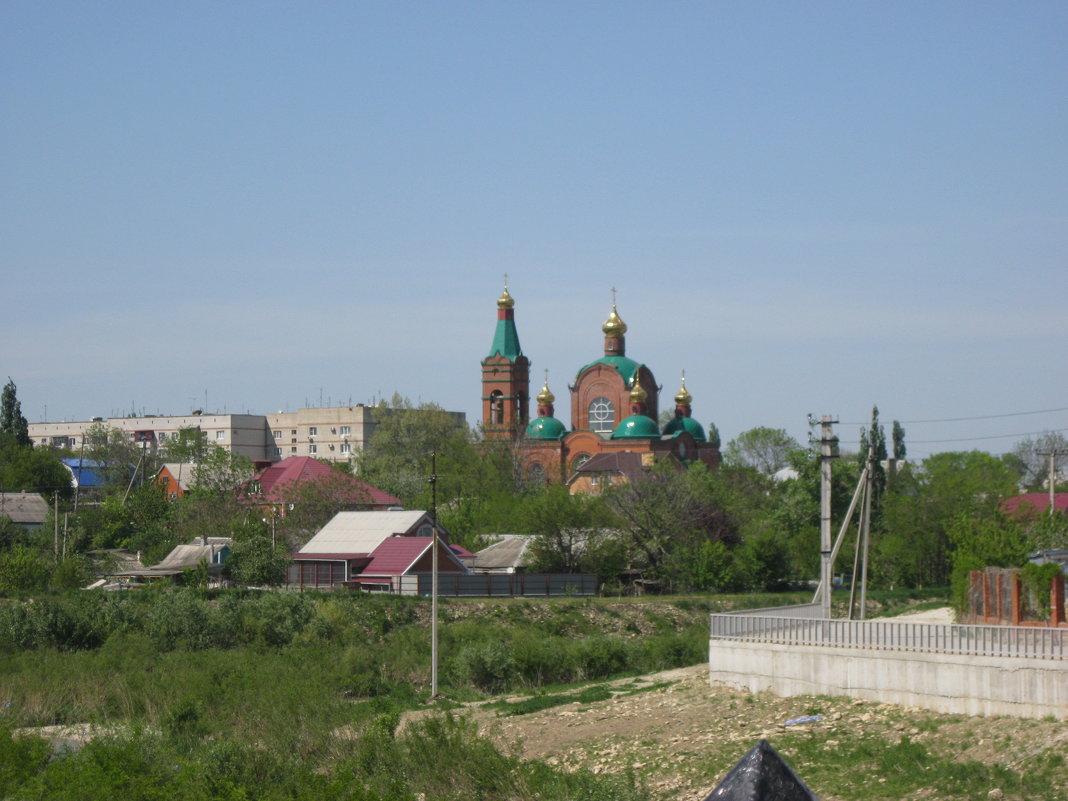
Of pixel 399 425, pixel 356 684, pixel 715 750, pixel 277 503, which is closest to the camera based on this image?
pixel 715 750

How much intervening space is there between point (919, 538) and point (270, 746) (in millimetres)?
41301

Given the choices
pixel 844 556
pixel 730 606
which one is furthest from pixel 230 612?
pixel 844 556

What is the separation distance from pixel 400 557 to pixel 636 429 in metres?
41.1

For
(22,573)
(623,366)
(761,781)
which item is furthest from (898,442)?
(761,781)

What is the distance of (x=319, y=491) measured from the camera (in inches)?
2630

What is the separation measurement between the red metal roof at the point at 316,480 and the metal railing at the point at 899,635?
132ft

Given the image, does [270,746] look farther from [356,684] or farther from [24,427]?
[24,427]

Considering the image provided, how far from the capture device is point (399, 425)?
106500mm

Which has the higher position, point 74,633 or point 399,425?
point 399,425

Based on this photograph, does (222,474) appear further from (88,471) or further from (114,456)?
(114,456)

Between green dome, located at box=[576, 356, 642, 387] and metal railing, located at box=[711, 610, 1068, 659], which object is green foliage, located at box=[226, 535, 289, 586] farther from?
green dome, located at box=[576, 356, 642, 387]

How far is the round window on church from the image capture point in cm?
9494

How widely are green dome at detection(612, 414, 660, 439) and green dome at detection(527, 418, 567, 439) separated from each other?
508cm

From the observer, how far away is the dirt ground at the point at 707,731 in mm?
22328
